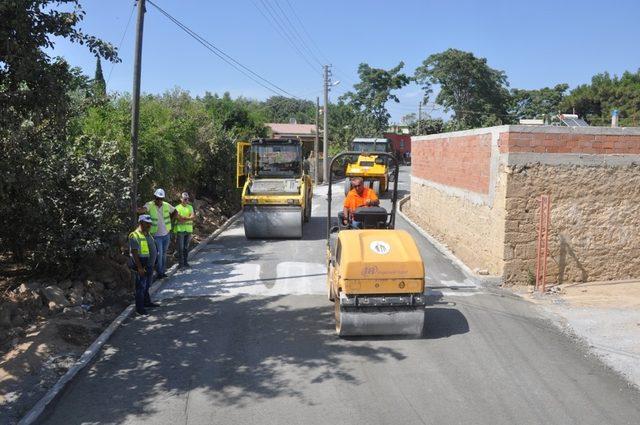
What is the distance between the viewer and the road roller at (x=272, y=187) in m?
15.3

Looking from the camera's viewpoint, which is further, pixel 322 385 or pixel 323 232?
pixel 323 232

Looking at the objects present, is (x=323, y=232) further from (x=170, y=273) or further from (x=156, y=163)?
(x=170, y=273)

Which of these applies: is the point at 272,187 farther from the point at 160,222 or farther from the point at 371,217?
the point at 371,217

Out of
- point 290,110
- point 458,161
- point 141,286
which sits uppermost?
point 290,110

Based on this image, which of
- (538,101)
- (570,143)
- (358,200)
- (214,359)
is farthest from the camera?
(538,101)

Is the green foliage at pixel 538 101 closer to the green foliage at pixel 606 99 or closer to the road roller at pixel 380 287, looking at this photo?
the green foliage at pixel 606 99

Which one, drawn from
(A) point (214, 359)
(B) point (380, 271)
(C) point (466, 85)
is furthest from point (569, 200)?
(C) point (466, 85)

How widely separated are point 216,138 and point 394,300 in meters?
15.7

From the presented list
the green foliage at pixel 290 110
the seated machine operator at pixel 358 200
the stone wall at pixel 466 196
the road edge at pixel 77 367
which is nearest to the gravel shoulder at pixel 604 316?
the stone wall at pixel 466 196

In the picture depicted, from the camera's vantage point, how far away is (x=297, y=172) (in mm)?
17047

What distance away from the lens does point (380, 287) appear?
7.10 metres

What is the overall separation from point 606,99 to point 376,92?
73.8ft

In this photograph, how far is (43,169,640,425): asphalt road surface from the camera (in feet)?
17.8

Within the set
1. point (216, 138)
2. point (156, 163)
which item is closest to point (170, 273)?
point (156, 163)
